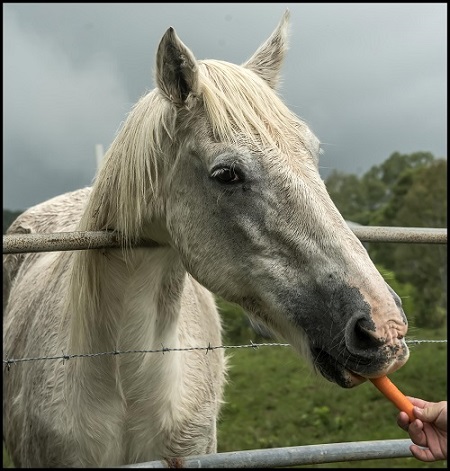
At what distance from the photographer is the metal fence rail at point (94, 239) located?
7.14 feet

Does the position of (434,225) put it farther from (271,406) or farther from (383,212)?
(271,406)

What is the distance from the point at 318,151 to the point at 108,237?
98cm

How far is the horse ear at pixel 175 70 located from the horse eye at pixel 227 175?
1.30ft

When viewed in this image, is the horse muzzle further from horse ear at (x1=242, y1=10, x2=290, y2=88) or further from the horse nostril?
horse ear at (x1=242, y1=10, x2=290, y2=88)

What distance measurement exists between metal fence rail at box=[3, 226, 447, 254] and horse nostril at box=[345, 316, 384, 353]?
96cm

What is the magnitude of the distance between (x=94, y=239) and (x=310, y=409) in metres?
6.13

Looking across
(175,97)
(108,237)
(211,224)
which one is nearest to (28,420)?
(108,237)

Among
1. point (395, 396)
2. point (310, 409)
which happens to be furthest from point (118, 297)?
point (310, 409)

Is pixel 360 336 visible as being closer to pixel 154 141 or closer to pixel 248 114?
pixel 248 114

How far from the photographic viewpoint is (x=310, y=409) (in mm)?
7824

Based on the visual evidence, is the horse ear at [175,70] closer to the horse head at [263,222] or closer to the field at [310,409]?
the horse head at [263,222]

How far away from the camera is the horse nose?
71.9 inches


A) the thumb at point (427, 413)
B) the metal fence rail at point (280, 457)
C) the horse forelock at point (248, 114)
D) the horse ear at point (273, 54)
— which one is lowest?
the metal fence rail at point (280, 457)

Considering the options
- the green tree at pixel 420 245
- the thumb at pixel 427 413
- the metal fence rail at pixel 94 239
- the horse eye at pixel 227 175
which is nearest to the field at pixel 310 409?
the metal fence rail at pixel 94 239
